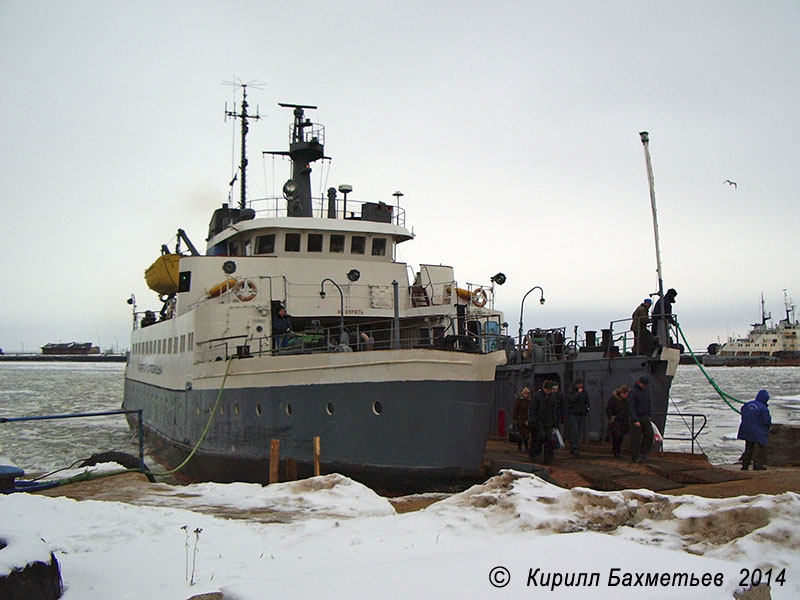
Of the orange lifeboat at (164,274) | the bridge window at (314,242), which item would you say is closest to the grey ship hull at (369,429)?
the bridge window at (314,242)

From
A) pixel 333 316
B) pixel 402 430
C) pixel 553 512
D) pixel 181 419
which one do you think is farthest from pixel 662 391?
pixel 181 419

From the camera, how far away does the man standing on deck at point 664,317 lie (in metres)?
16.6

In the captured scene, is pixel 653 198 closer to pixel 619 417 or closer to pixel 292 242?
pixel 619 417

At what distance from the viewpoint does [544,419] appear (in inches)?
536

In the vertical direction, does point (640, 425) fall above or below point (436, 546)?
above

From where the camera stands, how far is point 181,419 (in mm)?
19734

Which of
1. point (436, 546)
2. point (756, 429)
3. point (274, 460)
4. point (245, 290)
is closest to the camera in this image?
point (436, 546)

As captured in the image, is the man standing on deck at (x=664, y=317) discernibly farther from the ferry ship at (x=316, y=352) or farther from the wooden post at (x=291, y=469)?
the wooden post at (x=291, y=469)

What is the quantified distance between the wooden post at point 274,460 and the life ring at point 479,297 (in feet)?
25.7

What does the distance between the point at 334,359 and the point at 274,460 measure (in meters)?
2.36

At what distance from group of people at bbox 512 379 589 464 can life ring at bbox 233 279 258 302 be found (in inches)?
263

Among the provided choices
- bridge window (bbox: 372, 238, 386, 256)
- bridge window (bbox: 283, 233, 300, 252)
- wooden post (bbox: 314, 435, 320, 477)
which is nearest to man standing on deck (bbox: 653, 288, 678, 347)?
bridge window (bbox: 372, 238, 386, 256)

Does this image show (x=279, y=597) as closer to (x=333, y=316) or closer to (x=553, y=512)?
(x=553, y=512)

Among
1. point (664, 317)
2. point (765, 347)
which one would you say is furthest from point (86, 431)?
point (765, 347)
